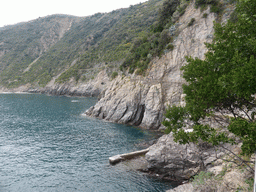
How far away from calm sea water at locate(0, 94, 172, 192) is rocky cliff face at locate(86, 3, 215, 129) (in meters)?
4.99

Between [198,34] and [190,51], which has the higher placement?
[198,34]

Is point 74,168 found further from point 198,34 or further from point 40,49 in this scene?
point 40,49

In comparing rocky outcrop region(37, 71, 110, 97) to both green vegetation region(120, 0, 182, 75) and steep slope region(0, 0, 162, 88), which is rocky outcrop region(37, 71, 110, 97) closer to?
steep slope region(0, 0, 162, 88)

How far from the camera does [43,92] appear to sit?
137 metres

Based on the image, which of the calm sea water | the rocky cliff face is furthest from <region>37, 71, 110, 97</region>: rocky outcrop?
the calm sea water

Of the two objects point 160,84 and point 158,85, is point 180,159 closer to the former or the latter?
point 158,85

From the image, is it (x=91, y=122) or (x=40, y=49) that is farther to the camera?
(x=40, y=49)

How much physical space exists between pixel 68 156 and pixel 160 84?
94.6 ft

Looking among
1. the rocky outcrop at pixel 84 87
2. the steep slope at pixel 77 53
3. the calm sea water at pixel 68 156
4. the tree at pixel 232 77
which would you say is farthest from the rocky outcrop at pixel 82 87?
the tree at pixel 232 77

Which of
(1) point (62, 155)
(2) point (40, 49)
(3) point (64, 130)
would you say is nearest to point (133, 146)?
(1) point (62, 155)

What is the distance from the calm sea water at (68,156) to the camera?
21.8 metres

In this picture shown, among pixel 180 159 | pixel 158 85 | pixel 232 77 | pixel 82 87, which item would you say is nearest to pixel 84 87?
pixel 82 87

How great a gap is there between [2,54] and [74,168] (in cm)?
21375

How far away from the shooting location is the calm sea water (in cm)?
2177
